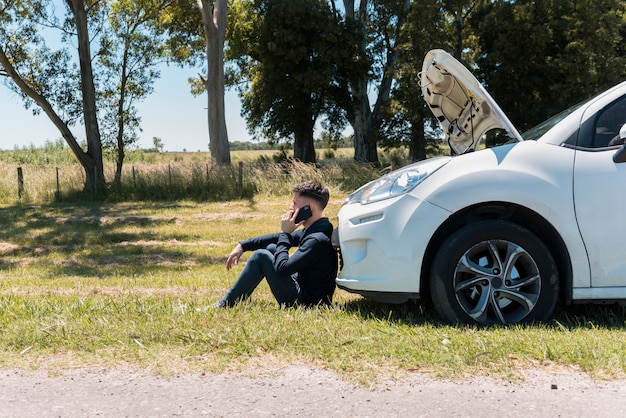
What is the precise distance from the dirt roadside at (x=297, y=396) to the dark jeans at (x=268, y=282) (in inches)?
60.2

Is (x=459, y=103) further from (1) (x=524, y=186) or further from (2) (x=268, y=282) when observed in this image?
(2) (x=268, y=282)

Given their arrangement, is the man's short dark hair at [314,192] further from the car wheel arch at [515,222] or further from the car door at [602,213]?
the car door at [602,213]

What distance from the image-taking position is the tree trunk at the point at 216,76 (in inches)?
1024

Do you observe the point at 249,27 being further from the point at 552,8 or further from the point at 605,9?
the point at 605,9

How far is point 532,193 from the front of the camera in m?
A: 4.52

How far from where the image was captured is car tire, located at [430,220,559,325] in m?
4.54

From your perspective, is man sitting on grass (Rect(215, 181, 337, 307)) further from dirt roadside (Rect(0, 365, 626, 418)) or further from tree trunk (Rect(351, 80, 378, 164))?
tree trunk (Rect(351, 80, 378, 164))

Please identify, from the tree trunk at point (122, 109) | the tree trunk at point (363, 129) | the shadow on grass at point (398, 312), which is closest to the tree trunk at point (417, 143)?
the tree trunk at point (363, 129)

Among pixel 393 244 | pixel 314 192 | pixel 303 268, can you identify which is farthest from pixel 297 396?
pixel 314 192

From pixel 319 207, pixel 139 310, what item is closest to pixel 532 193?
pixel 319 207

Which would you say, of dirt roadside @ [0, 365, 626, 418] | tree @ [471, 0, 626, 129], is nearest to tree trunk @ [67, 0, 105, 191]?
tree @ [471, 0, 626, 129]

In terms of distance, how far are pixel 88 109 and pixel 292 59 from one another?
1086 cm

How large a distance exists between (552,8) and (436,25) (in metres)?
5.89

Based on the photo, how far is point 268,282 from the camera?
5.35 meters
